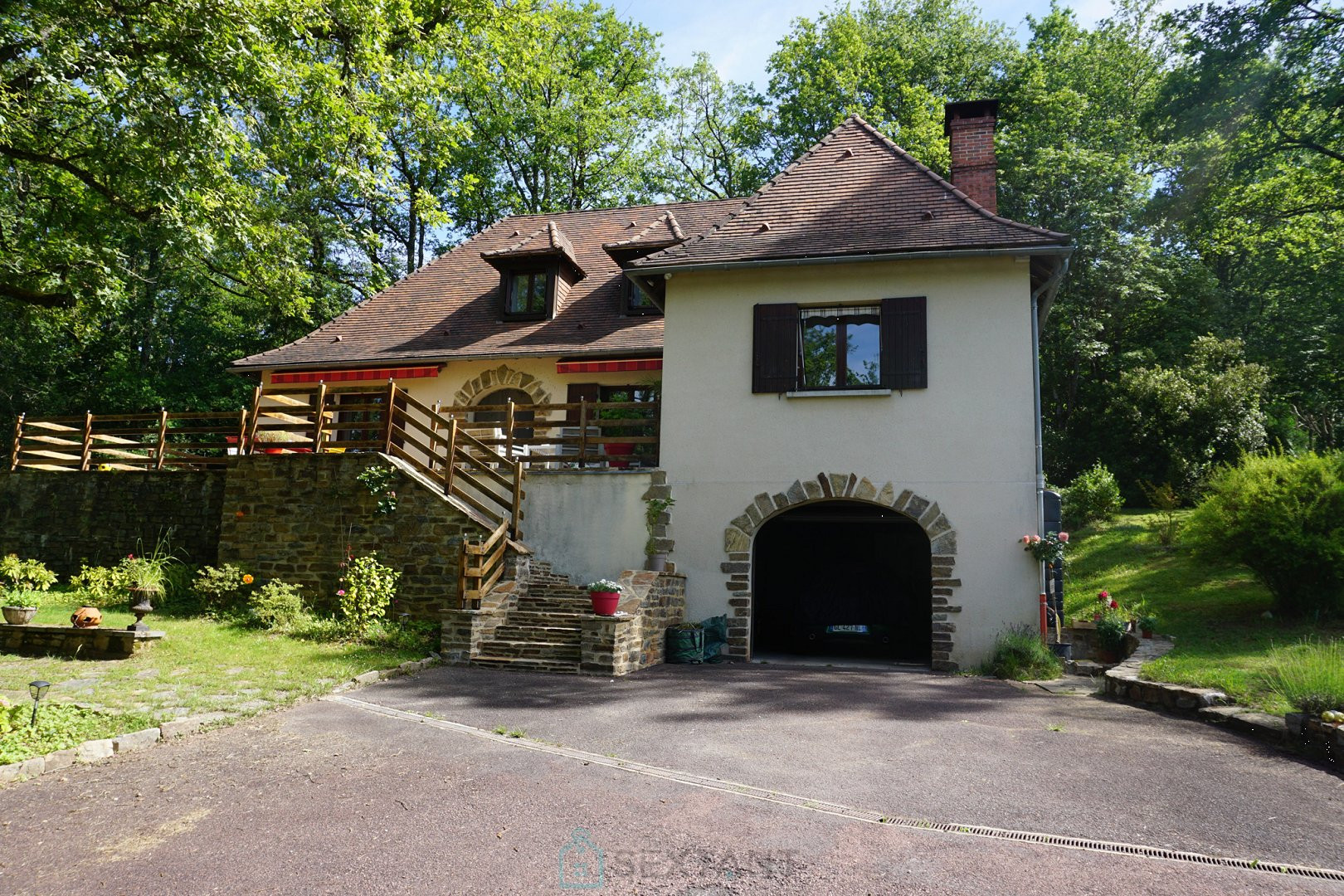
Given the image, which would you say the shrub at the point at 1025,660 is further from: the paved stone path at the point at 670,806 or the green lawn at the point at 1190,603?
the paved stone path at the point at 670,806

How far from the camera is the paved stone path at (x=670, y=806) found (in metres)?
3.85

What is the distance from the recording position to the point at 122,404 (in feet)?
83.6

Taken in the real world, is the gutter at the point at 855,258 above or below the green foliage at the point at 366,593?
above

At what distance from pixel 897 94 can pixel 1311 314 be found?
1379 cm

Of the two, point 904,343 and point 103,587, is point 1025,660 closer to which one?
point 904,343

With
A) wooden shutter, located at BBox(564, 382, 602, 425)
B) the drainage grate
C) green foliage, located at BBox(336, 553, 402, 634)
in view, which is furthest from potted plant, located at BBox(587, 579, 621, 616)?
wooden shutter, located at BBox(564, 382, 602, 425)

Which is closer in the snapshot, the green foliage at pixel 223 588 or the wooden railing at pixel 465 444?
the green foliage at pixel 223 588

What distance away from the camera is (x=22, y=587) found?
12.4 m

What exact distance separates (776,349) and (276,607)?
26.0ft

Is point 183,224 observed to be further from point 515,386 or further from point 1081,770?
point 1081,770

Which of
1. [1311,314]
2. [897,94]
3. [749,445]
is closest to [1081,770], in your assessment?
[749,445]

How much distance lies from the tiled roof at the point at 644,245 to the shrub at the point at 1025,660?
5.21 meters

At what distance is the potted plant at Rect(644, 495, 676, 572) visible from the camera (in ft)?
39.7

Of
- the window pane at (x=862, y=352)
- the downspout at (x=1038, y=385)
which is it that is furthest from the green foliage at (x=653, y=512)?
the downspout at (x=1038, y=385)
